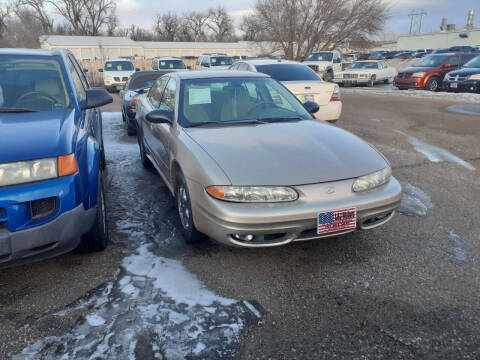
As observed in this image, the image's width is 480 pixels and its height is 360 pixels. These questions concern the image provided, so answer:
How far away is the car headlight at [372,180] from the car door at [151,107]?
7.97 feet

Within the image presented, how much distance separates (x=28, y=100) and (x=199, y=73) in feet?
5.92

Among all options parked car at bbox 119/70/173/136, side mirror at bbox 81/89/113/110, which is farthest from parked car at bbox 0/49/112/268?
parked car at bbox 119/70/173/136

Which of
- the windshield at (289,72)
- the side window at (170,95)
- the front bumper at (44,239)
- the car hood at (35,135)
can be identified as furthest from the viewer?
the windshield at (289,72)

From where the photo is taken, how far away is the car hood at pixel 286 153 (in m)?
2.73

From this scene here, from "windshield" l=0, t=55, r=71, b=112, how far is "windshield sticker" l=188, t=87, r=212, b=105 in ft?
3.87

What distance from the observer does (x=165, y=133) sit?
3.90 metres

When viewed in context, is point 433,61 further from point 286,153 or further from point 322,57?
point 286,153

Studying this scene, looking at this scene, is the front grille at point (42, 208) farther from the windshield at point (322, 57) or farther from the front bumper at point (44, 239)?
the windshield at point (322, 57)

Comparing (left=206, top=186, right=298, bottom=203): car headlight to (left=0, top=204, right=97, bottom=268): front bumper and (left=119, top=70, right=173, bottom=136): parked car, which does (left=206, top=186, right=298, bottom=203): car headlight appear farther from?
(left=119, top=70, right=173, bottom=136): parked car

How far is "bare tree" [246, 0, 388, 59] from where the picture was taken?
32.1 metres

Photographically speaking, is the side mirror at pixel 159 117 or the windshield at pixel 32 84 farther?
the side mirror at pixel 159 117

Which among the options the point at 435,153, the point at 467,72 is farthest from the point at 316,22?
the point at 435,153

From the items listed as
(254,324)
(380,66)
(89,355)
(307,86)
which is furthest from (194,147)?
(380,66)

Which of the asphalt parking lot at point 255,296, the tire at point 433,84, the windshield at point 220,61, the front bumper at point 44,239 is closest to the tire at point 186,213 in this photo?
the asphalt parking lot at point 255,296
